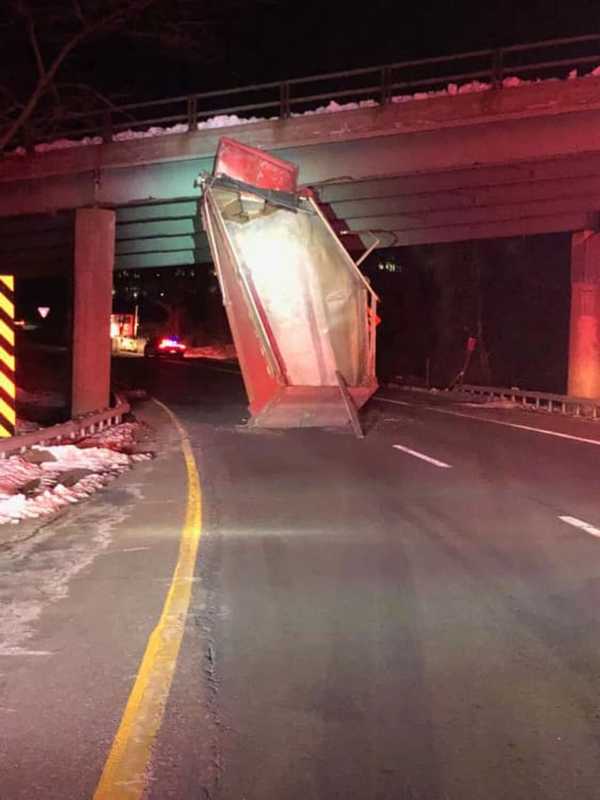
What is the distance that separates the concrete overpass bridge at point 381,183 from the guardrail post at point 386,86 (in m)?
0.21

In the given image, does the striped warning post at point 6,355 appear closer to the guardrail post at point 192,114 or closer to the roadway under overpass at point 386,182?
the roadway under overpass at point 386,182

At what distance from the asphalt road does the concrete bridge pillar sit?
16.5 m

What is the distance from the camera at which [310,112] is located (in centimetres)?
2219

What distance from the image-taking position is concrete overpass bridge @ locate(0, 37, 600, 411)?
2038 centimetres

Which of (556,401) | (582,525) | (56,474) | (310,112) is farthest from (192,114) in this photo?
(582,525)

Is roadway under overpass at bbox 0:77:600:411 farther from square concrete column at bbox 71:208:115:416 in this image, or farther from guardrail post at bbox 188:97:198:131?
guardrail post at bbox 188:97:198:131

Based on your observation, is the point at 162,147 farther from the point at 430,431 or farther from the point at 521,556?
the point at 521,556

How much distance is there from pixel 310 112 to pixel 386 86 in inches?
78.3

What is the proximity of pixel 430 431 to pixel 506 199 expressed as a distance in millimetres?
8085

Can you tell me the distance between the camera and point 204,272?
80750mm

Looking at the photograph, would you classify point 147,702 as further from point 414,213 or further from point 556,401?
point 556,401

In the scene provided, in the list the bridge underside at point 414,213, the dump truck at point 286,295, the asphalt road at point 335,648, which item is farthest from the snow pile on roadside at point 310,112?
the asphalt road at point 335,648

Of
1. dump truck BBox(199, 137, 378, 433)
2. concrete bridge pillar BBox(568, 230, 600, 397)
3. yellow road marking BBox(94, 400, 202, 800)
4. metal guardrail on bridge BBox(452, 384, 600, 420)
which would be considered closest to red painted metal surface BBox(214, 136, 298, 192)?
dump truck BBox(199, 137, 378, 433)

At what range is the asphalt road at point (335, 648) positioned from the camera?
4.08 m
